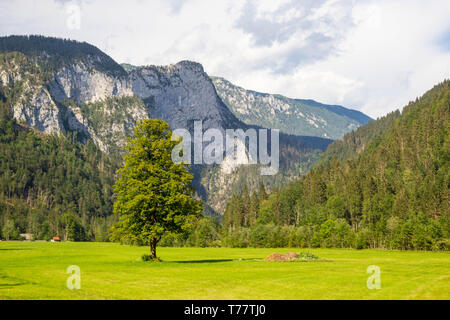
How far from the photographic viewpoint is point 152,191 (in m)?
53.2

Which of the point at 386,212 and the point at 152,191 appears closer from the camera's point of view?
the point at 152,191

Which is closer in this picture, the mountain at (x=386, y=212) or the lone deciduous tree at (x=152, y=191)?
the lone deciduous tree at (x=152, y=191)

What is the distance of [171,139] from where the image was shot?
56.8 m

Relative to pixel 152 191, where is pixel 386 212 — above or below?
below

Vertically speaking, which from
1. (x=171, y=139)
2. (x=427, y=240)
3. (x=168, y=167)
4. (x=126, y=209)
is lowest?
(x=427, y=240)

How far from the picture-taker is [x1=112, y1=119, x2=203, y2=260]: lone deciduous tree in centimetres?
5278

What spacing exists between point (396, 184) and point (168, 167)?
153 metres

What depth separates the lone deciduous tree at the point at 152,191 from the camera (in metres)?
52.8

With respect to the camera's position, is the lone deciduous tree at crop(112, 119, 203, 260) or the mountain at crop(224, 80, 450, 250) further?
the mountain at crop(224, 80, 450, 250)
